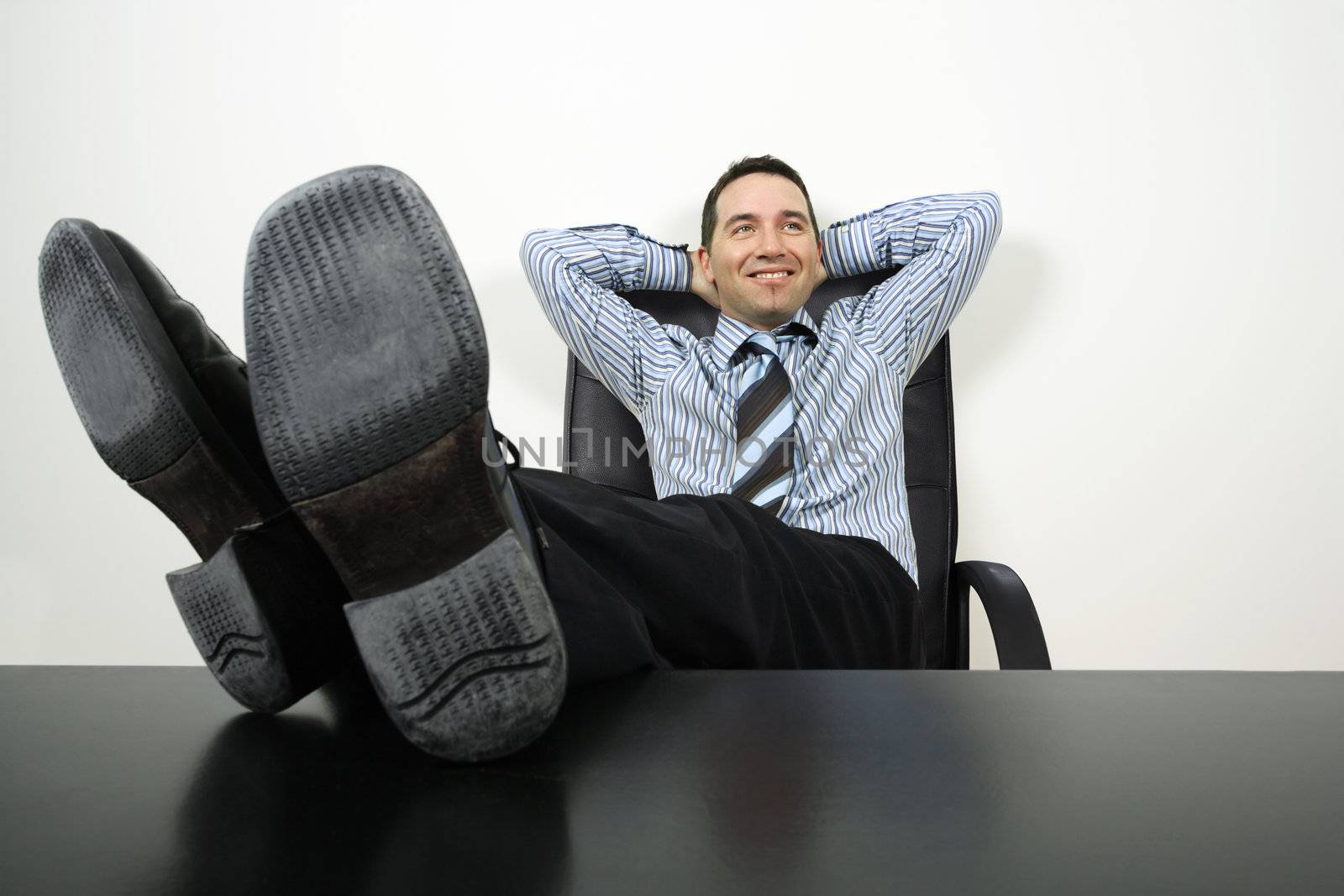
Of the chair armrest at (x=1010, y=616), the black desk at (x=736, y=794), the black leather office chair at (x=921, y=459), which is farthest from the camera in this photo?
the black leather office chair at (x=921, y=459)

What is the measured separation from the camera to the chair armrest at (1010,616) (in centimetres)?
105

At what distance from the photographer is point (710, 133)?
1.83 meters

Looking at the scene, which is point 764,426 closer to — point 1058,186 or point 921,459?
point 921,459

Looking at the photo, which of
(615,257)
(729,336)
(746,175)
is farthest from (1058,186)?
(615,257)

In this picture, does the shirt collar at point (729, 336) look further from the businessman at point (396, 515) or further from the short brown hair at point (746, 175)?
the businessman at point (396, 515)

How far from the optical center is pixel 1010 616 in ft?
3.60

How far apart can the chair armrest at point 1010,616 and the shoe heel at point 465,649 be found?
694 mm

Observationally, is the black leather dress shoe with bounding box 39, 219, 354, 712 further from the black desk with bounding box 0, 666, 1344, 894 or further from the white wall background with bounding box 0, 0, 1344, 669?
the white wall background with bounding box 0, 0, 1344, 669

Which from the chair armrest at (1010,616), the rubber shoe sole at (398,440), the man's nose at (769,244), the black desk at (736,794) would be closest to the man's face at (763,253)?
the man's nose at (769,244)

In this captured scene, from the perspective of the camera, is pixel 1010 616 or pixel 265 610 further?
pixel 1010 616

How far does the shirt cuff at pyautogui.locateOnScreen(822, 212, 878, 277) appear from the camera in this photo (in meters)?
1.56

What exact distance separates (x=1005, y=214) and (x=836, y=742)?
149cm

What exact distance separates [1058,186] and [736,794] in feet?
5.39

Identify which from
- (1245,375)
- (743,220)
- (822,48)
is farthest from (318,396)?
(1245,375)
